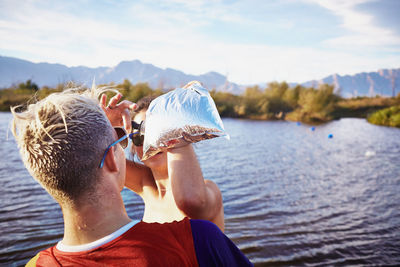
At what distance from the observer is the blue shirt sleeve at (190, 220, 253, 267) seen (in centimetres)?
107

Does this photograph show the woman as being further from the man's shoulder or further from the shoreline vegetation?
the shoreline vegetation

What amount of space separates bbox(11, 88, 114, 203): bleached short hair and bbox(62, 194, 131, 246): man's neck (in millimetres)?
55

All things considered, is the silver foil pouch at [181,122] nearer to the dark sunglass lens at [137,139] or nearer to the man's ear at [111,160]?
the man's ear at [111,160]

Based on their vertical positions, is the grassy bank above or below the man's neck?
above

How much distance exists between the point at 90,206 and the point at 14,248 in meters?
5.49

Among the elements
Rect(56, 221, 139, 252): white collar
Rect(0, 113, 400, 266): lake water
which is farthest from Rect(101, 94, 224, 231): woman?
Rect(0, 113, 400, 266): lake water

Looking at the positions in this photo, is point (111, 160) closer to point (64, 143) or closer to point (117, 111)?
point (64, 143)

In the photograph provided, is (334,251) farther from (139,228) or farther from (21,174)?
(21,174)

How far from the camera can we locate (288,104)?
59.7 m

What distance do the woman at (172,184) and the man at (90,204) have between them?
0.76ft

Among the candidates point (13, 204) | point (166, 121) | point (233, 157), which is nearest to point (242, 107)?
point (233, 157)

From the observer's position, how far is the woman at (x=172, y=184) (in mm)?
1326

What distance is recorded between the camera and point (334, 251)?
5.92 metres

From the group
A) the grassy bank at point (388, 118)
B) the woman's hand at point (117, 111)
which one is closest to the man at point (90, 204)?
the woman's hand at point (117, 111)
